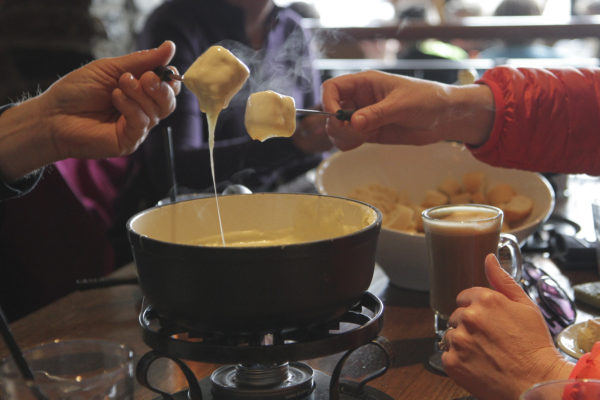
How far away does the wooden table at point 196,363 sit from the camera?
113cm

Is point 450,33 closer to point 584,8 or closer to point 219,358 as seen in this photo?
point 219,358

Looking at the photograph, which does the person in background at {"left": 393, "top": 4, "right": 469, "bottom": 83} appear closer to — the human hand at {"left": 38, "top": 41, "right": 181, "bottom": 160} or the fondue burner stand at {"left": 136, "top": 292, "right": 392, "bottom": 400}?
the human hand at {"left": 38, "top": 41, "right": 181, "bottom": 160}

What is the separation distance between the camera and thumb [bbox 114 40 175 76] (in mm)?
1325

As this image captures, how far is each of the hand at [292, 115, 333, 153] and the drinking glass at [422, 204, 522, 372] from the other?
4.29 ft

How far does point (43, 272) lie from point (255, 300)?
57.0 inches

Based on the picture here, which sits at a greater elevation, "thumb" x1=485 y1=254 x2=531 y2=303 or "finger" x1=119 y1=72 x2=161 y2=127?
"finger" x1=119 y1=72 x2=161 y2=127

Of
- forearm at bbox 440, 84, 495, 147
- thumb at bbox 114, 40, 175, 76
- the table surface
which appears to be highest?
thumb at bbox 114, 40, 175, 76

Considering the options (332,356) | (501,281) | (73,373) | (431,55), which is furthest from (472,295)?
(431,55)

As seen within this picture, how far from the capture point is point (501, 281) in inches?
40.2

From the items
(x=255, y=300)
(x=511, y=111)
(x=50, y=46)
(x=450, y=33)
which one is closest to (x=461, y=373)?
(x=255, y=300)

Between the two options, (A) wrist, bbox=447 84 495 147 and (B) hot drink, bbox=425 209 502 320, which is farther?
(A) wrist, bbox=447 84 495 147

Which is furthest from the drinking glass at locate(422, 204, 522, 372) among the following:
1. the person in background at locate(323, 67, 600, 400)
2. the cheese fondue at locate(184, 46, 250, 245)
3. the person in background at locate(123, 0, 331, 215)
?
the person in background at locate(123, 0, 331, 215)

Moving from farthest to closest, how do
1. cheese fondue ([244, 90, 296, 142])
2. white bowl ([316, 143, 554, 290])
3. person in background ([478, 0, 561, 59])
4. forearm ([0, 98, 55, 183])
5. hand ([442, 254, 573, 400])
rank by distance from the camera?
person in background ([478, 0, 561, 59])
white bowl ([316, 143, 554, 290])
forearm ([0, 98, 55, 183])
cheese fondue ([244, 90, 296, 142])
hand ([442, 254, 573, 400])

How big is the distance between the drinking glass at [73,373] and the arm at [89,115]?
62 centimetres
